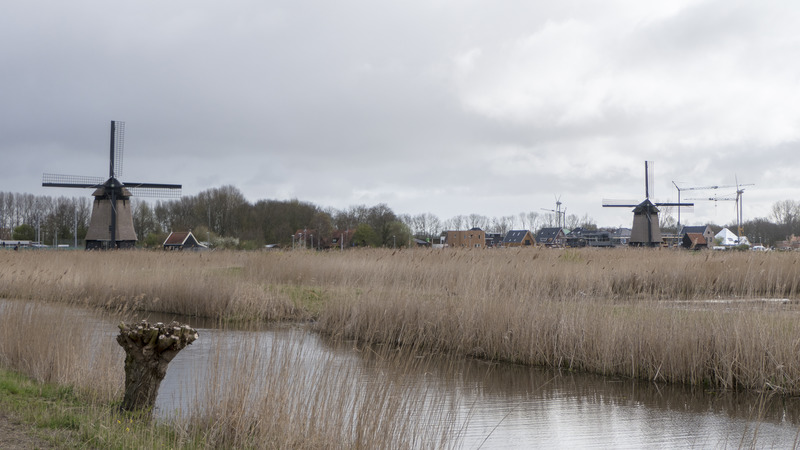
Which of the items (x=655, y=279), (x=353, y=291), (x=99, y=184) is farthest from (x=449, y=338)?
(x=99, y=184)

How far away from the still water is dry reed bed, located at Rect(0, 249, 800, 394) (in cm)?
39

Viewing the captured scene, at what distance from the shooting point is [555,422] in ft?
22.2

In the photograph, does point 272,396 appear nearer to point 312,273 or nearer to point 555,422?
point 555,422

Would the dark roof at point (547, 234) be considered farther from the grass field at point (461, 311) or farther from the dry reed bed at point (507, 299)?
the grass field at point (461, 311)

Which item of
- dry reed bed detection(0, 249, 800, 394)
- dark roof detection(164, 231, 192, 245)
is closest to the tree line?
dark roof detection(164, 231, 192, 245)

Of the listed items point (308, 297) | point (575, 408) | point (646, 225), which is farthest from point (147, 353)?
point (646, 225)

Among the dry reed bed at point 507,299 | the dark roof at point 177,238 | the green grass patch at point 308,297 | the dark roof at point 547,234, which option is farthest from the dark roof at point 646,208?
the green grass patch at point 308,297

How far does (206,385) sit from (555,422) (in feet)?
11.6

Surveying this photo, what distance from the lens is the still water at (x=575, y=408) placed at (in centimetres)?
603

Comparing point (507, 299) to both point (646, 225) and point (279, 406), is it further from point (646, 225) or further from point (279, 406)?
point (646, 225)

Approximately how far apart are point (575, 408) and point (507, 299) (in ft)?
8.75

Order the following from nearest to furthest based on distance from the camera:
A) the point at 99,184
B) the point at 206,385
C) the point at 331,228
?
the point at 206,385
the point at 99,184
the point at 331,228

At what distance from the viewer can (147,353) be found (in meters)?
5.28

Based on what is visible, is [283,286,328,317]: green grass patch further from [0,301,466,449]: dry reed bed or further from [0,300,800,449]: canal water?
[0,301,466,449]: dry reed bed
